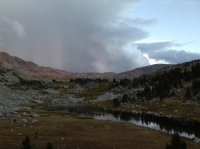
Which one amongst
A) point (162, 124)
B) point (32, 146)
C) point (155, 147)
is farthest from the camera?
point (162, 124)

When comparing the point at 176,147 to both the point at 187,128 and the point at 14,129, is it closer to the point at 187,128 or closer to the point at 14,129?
the point at 14,129

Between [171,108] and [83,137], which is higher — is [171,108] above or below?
above

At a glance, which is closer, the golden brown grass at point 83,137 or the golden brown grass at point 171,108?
the golden brown grass at point 83,137

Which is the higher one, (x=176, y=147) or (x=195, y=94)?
(x=195, y=94)

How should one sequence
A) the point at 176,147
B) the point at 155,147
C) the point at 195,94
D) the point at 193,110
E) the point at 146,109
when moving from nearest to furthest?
1. the point at 176,147
2. the point at 155,147
3. the point at 193,110
4. the point at 146,109
5. the point at 195,94

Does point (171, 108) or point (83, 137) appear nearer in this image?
point (83, 137)

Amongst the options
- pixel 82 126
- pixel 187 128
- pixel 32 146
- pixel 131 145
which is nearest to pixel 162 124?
pixel 187 128

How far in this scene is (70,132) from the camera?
82.0 metres

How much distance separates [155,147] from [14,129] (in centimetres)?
3244

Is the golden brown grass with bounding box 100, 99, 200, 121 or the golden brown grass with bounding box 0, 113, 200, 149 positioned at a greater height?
the golden brown grass with bounding box 100, 99, 200, 121

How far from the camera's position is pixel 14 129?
8262cm

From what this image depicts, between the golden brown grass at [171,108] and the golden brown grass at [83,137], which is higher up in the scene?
the golden brown grass at [171,108]

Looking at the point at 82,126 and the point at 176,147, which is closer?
the point at 176,147

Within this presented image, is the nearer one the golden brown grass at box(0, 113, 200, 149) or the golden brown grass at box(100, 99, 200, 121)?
the golden brown grass at box(0, 113, 200, 149)
